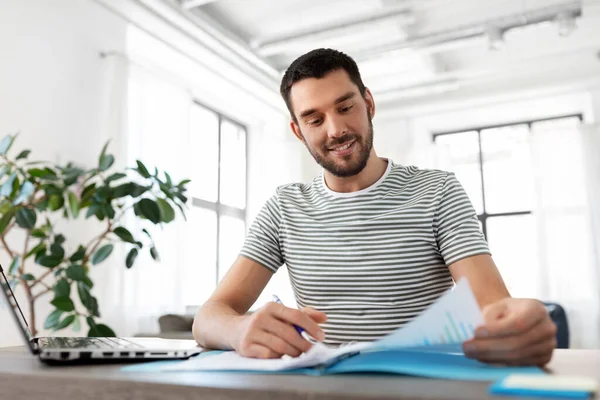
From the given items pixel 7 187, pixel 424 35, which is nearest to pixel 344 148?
pixel 7 187

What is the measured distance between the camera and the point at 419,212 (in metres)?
1.40

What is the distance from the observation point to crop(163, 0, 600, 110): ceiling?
3840 millimetres

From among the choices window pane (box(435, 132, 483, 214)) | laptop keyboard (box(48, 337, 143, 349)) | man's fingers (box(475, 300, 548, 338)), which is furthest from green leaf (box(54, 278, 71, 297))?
window pane (box(435, 132, 483, 214))

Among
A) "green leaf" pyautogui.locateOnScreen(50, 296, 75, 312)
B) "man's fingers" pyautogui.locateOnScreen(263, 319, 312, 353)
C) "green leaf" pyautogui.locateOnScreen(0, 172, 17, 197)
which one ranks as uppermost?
"green leaf" pyautogui.locateOnScreen(0, 172, 17, 197)

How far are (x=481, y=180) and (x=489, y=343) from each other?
17.5 ft

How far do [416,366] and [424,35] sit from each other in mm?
3910

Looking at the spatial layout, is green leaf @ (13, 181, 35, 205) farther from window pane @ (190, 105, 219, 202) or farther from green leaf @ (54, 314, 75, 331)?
window pane @ (190, 105, 219, 202)

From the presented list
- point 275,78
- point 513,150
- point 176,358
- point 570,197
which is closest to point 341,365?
point 176,358

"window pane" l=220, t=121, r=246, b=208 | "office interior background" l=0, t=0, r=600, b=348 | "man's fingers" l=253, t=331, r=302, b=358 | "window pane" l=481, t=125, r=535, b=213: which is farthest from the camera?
"window pane" l=220, t=121, r=246, b=208

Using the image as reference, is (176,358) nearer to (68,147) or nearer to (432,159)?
(68,147)

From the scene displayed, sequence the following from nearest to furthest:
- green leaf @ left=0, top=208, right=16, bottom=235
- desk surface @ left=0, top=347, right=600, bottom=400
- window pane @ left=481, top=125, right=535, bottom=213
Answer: desk surface @ left=0, top=347, right=600, bottom=400 → green leaf @ left=0, top=208, right=16, bottom=235 → window pane @ left=481, top=125, right=535, bottom=213

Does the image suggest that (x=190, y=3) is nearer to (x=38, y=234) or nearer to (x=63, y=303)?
(x=38, y=234)

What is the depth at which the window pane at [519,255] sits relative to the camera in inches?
202

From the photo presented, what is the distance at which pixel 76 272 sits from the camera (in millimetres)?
2541
